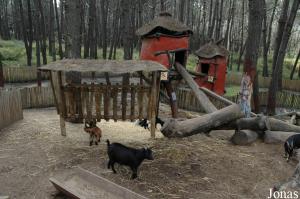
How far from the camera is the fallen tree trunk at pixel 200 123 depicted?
7.02m

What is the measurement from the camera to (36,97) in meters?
14.9

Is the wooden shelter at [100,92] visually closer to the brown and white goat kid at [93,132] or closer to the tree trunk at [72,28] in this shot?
the brown and white goat kid at [93,132]

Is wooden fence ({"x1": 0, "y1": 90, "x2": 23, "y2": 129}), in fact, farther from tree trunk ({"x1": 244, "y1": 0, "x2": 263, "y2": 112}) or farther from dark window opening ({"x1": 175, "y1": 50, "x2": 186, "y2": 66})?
tree trunk ({"x1": 244, "y1": 0, "x2": 263, "y2": 112})

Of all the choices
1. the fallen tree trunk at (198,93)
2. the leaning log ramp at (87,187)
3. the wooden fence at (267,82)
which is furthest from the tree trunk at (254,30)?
the wooden fence at (267,82)

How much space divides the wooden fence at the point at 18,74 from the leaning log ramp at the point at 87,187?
20.1 meters

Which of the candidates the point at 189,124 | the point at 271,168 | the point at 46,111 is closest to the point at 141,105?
the point at 189,124

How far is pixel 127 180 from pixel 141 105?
9.05 ft

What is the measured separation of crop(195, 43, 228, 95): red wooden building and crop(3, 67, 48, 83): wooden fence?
14.2 metres

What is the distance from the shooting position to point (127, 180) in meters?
6.81

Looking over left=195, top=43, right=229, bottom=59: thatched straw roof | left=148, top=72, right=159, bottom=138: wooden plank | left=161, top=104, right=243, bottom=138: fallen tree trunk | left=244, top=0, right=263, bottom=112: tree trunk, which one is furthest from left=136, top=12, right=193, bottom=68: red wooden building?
left=195, top=43, right=229, bottom=59: thatched straw roof

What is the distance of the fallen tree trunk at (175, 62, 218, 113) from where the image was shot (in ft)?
32.5

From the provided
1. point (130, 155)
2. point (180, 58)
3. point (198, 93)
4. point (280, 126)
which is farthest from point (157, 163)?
point (180, 58)

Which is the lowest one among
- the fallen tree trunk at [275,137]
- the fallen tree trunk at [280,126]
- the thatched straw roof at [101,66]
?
the fallen tree trunk at [275,137]

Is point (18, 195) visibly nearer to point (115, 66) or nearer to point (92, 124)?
point (92, 124)
